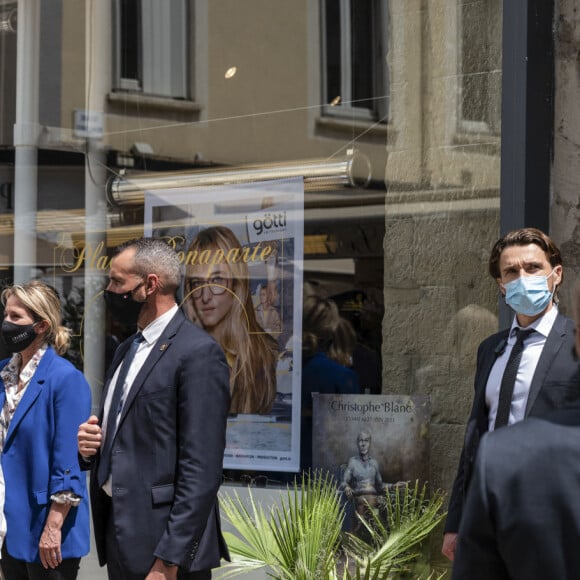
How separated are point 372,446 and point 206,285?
1.39 metres

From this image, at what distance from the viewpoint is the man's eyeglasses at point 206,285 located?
6.25 metres

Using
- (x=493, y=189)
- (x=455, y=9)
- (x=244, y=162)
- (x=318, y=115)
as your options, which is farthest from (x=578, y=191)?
(x=244, y=162)

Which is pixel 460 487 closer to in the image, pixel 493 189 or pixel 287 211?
pixel 493 189

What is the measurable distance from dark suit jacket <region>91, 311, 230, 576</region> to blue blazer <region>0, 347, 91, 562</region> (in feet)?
2.76

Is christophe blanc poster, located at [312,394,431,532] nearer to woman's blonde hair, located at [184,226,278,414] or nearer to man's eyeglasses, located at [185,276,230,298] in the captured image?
woman's blonde hair, located at [184,226,278,414]

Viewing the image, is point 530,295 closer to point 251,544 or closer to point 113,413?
point 113,413

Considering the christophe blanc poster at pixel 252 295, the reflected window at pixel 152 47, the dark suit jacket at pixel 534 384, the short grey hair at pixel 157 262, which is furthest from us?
the reflected window at pixel 152 47

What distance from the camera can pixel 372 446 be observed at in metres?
5.53

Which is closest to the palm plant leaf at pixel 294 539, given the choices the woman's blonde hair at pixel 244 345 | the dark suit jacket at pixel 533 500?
the woman's blonde hair at pixel 244 345

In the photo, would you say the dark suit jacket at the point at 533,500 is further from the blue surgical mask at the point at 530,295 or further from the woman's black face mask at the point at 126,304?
the woman's black face mask at the point at 126,304

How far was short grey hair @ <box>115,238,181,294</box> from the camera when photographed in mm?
4139

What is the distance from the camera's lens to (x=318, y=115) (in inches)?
236

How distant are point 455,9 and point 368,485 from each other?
7.64 feet

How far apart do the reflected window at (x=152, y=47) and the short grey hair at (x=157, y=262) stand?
255 centimetres
